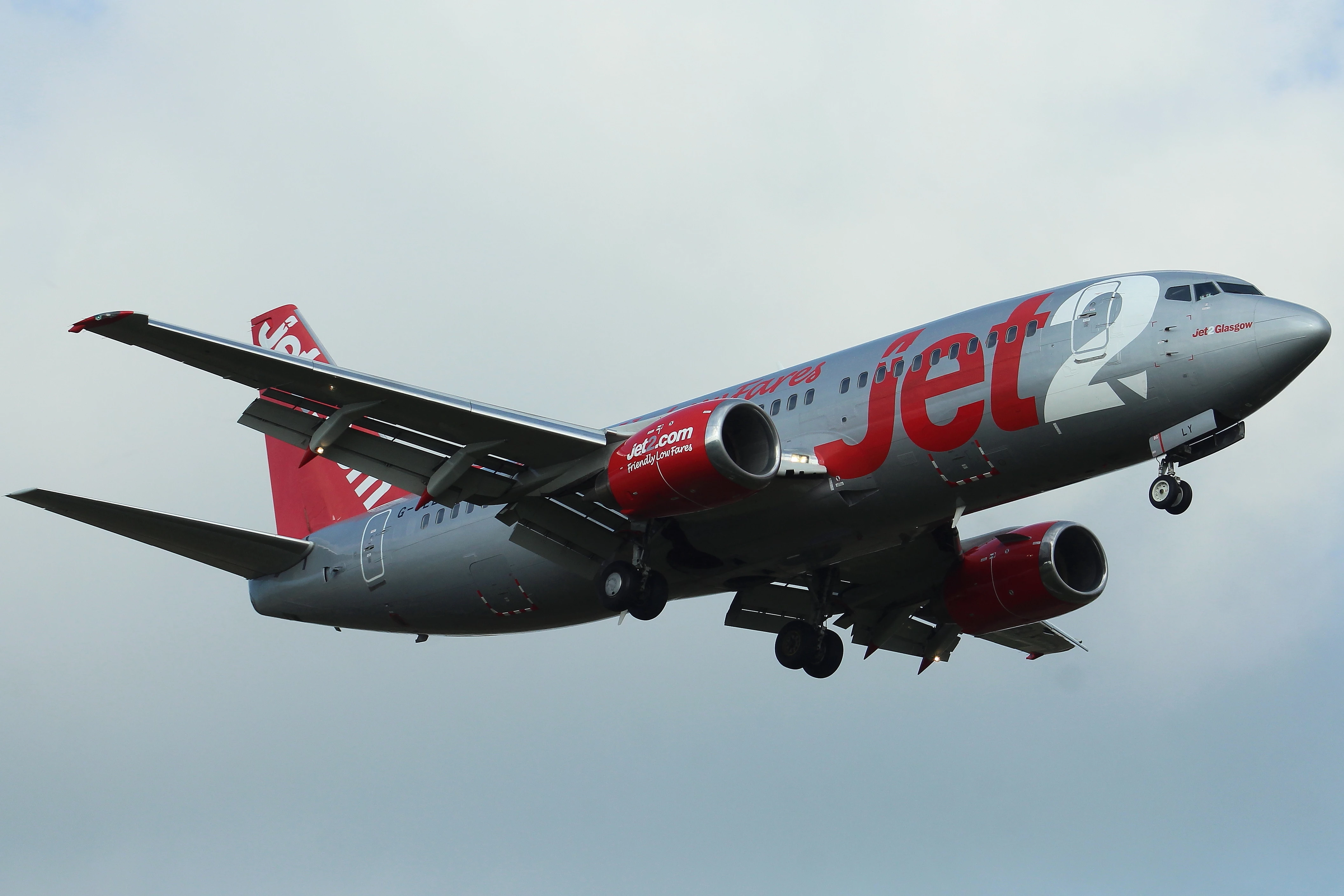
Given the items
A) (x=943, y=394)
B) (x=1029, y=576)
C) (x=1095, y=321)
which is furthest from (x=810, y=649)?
(x=1095, y=321)

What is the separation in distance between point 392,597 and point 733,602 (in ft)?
23.5

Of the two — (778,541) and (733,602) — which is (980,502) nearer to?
(778,541)

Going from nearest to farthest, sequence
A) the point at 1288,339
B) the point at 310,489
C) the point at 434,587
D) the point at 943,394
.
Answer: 1. the point at 1288,339
2. the point at 943,394
3. the point at 434,587
4. the point at 310,489

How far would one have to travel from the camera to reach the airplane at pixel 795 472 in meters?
22.7

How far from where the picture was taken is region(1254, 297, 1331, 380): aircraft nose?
21781mm

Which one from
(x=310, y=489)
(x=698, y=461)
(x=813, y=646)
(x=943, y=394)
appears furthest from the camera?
(x=310, y=489)

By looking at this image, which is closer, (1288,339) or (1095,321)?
(1288,339)

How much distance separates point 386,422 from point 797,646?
1034 centimetres

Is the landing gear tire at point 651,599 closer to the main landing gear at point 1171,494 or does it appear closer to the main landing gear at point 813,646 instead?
the main landing gear at point 813,646

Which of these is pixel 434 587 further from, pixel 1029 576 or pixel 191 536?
pixel 1029 576

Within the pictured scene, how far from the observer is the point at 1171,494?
73.8ft

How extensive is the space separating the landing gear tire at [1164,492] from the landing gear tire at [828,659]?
31.8 feet

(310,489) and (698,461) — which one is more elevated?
(310,489)

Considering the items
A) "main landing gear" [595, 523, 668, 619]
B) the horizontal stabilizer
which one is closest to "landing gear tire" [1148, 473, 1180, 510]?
"main landing gear" [595, 523, 668, 619]
